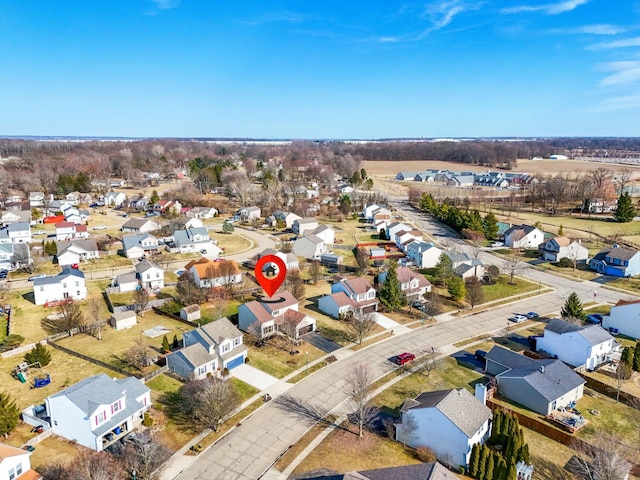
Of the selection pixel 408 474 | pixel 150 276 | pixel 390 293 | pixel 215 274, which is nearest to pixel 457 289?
pixel 390 293

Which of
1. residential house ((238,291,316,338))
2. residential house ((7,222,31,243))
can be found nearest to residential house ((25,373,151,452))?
residential house ((238,291,316,338))

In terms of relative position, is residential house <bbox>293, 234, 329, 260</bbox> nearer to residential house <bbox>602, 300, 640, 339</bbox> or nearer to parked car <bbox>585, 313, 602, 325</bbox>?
parked car <bbox>585, 313, 602, 325</bbox>

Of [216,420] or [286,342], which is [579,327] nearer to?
[286,342]

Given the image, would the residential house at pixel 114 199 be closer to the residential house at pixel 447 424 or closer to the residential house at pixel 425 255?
the residential house at pixel 425 255

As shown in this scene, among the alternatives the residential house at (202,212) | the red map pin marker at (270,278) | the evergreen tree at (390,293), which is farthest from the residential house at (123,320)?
the residential house at (202,212)

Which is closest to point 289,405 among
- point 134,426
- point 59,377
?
point 134,426
